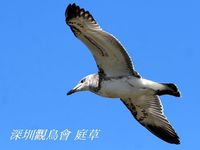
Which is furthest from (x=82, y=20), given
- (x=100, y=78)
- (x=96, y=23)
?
(x=100, y=78)

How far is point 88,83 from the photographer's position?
11.8 m

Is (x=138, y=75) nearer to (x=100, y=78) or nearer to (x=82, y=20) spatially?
(x=100, y=78)

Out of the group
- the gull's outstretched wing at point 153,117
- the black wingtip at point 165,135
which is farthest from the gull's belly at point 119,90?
the black wingtip at point 165,135

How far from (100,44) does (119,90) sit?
2.71 feet

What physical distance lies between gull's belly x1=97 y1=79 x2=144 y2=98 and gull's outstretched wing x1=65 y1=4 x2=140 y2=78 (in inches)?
7.8

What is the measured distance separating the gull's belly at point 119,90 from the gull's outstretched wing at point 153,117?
3.22 feet

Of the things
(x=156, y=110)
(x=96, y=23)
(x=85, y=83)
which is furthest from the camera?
(x=156, y=110)

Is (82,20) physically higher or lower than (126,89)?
higher

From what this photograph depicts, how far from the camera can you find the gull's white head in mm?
11734

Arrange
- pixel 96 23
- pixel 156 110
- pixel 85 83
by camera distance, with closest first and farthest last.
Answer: pixel 96 23
pixel 85 83
pixel 156 110

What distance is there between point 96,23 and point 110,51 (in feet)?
1.93

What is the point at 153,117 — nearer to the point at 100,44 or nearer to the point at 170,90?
the point at 170,90

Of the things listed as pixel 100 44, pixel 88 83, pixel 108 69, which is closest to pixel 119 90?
pixel 108 69

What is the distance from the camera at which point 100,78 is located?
11734mm
